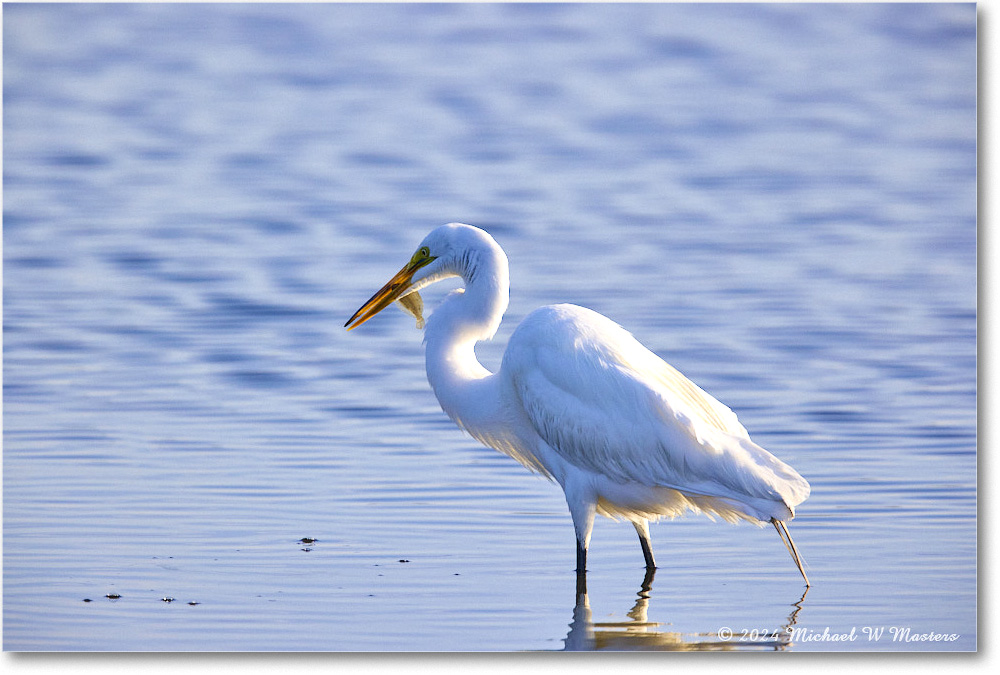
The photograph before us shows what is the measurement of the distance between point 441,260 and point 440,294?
299 cm

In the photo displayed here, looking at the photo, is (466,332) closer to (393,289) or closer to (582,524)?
(393,289)

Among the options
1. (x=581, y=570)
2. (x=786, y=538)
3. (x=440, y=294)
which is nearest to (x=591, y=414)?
(x=581, y=570)

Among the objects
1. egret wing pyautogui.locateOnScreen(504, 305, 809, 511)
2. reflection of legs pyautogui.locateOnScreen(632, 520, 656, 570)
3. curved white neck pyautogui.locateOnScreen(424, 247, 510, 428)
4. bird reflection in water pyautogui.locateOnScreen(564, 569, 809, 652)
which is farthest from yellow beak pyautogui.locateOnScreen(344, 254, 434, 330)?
bird reflection in water pyautogui.locateOnScreen(564, 569, 809, 652)

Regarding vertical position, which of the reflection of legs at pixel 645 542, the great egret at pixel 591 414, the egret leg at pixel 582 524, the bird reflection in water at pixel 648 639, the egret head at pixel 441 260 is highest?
the egret head at pixel 441 260

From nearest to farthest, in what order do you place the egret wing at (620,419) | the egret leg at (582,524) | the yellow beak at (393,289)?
the egret wing at (620,419) < the egret leg at (582,524) < the yellow beak at (393,289)

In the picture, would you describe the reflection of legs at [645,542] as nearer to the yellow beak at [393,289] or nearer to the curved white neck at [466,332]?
the curved white neck at [466,332]

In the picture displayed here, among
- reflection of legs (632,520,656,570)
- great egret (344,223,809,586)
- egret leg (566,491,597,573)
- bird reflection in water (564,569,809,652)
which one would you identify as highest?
great egret (344,223,809,586)

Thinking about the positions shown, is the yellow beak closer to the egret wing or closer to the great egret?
the great egret

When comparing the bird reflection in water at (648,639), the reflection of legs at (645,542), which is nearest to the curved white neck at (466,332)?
the reflection of legs at (645,542)

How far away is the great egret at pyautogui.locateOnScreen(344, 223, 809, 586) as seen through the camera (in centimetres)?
393

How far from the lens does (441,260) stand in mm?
4324

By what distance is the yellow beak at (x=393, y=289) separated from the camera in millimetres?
4375

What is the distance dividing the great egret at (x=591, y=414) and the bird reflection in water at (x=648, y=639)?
0.21 meters

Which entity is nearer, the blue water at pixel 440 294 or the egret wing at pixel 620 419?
the egret wing at pixel 620 419
